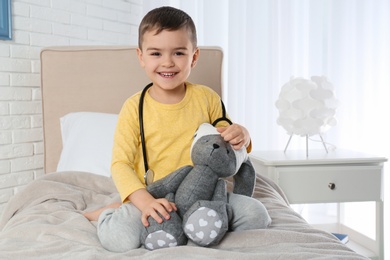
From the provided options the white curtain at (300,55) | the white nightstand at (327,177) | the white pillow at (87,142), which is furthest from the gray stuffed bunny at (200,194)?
the white curtain at (300,55)

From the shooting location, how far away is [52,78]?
237 cm

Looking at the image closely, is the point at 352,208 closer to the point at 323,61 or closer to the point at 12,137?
the point at 323,61

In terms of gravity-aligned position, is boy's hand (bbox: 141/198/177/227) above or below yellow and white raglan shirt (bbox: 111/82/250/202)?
below

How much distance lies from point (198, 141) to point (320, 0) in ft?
6.48

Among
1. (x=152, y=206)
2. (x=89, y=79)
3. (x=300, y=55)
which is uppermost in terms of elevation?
(x=300, y=55)

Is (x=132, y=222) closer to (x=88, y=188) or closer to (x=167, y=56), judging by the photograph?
(x=167, y=56)

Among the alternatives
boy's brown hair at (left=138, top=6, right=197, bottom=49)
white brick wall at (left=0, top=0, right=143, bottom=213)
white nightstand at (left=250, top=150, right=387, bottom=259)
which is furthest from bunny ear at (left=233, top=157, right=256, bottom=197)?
white brick wall at (left=0, top=0, right=143, bottom=213)

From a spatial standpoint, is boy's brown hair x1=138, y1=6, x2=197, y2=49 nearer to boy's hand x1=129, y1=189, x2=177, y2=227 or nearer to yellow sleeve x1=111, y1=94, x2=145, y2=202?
yellow sleeve x1=111, y1=94, x2=145, y2=202

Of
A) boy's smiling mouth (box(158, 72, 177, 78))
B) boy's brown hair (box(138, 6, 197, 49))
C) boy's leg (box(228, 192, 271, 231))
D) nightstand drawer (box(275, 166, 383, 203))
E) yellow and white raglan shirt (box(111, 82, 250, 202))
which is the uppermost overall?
boy's brown hair (box(138, 6, 197, 49))

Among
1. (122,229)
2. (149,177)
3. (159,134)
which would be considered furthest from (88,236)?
(159,134)

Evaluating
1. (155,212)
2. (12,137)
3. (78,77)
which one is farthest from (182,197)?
(12,137)

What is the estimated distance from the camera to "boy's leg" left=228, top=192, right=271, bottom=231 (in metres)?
1.28

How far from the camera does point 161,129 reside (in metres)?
1.45

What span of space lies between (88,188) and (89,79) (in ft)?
2.24
